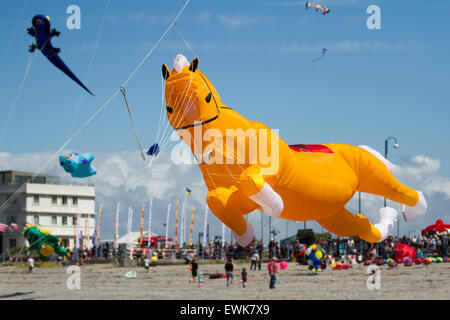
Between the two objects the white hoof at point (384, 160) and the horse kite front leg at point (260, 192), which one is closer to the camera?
the horse kite front leg at point (260, 192)

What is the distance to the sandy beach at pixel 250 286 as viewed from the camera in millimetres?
22984

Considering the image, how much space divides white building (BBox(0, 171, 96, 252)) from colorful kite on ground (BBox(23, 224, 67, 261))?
16847mm

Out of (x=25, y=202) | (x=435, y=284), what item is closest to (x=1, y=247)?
(x=25, y=202)

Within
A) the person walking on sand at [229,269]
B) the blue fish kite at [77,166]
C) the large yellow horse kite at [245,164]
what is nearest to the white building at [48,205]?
the person walking on sand at [229,269]

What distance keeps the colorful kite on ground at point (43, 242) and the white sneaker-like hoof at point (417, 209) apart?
22932 millimetres

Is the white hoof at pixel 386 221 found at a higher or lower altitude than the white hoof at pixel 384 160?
lower

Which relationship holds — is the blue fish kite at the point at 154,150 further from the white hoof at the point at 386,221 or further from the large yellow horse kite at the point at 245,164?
the white hoof at the point at 386,221

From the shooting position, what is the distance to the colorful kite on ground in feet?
111

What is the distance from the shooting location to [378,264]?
3086 cm

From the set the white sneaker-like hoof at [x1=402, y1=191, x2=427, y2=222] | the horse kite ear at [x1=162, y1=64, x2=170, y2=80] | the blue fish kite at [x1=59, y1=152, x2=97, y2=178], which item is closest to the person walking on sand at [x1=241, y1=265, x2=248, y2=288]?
the blue fish kite at [x1=59, y1=152, x2=97, y2=178]

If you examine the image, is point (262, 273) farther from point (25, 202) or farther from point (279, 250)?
point (25, 202)

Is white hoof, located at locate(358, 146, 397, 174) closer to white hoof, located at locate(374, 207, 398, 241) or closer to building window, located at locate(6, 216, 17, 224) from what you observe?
white hoof, located at locate(374, 207, 398, 241)

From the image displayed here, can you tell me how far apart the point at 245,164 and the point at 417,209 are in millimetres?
4521
